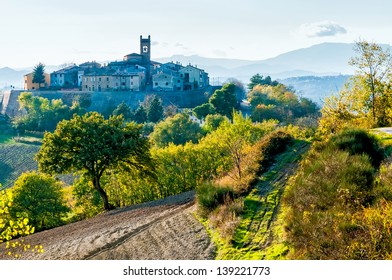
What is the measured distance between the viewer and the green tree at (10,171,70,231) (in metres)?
20.5

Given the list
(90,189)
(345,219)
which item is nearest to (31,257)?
(345,219)

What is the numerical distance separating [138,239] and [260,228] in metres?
2.75

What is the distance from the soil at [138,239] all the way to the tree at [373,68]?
9.37 m

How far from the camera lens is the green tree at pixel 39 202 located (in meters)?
20.5

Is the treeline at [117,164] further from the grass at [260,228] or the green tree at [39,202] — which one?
the grass at [260,228]

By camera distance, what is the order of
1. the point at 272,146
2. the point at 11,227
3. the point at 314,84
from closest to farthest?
the point at 11,227 < the point at 272,146 < the point at 314,84

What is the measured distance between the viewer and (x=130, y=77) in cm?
7262

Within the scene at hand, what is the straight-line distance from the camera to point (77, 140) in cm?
1866

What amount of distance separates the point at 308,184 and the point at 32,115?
5660 cm

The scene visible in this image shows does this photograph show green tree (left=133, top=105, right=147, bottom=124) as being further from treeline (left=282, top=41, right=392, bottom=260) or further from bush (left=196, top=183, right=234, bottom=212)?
bush (left=196, top=183, right=234, bottom=212)

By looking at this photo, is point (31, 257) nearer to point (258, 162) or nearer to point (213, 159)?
point (258, 162)

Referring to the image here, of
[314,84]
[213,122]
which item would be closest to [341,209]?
[213,122]

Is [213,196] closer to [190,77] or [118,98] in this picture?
[118,98]

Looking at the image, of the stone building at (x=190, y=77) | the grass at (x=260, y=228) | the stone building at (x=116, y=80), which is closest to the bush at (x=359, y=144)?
the grass at (x=260, y=228)
